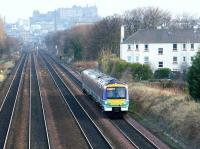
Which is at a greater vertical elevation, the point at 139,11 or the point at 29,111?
the point at 139,11

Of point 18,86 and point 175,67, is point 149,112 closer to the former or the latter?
point 18,86

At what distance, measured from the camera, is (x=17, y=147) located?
2491 cm

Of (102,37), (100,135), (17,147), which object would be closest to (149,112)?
(100,135)

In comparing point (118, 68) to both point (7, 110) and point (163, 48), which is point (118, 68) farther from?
point (7, 110)

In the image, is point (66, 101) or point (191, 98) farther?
point (66, 101)

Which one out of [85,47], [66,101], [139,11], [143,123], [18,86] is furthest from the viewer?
[139,11]

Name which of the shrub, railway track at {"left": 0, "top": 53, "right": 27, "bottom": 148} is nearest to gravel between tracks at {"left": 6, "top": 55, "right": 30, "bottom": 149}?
railway track at {"left": 0, "top": 53, "right": 27, "bottom": 148}

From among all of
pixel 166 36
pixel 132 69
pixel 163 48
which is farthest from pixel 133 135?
pixel 166 36

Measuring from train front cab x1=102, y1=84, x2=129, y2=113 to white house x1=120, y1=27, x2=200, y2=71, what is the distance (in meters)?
38.5

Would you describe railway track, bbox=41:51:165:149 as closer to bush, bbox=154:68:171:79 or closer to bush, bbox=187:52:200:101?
bush, bbox=187:52:200:101

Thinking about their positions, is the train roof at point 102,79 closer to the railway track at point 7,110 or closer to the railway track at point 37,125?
the railway track at point 37,125

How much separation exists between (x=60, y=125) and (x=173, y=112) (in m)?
6.81

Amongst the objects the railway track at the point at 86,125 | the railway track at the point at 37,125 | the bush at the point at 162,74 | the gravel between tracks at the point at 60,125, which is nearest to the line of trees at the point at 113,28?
the bush at the point at 162,74

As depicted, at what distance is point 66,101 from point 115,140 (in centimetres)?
1654
